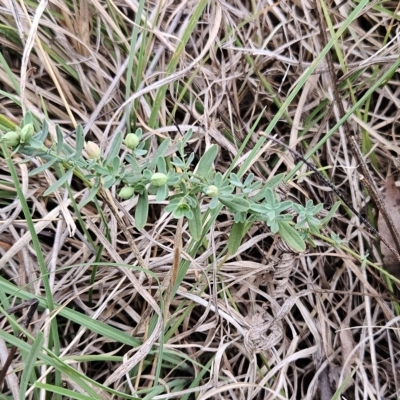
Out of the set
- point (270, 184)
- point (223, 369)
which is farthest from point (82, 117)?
point (223, 369)

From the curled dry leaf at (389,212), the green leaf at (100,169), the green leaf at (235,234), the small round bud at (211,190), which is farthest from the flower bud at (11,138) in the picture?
the curled dry leaf at (389,212)

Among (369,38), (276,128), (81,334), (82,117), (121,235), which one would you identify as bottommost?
(81,334)

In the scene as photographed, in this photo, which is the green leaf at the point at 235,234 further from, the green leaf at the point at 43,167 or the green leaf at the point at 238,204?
the green leaf at the point at 43,167

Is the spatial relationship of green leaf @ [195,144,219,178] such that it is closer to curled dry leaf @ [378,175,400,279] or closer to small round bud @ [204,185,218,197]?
small round bud @ [204,185,218,197]

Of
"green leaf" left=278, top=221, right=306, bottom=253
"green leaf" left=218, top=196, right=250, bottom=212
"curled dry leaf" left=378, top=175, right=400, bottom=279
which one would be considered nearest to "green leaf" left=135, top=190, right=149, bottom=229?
"green leaf" left=218, top=196, right=250, bottom=212

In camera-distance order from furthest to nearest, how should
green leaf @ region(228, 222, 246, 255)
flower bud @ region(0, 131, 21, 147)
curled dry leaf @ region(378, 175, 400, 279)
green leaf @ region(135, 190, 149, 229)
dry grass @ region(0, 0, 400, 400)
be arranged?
1. curled dry leaf @ region(378, 175, 400, 279)
2. dry grass @ region(0, 0, 400, 400)
3. green leaf @ region(228, 222, 246, 255)
4. green leaf @ region(135, 190, 149, 229)
5. flower bud @ region(0, 131, 21, 147)

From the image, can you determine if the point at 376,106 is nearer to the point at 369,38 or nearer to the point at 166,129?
the point at 369,38
